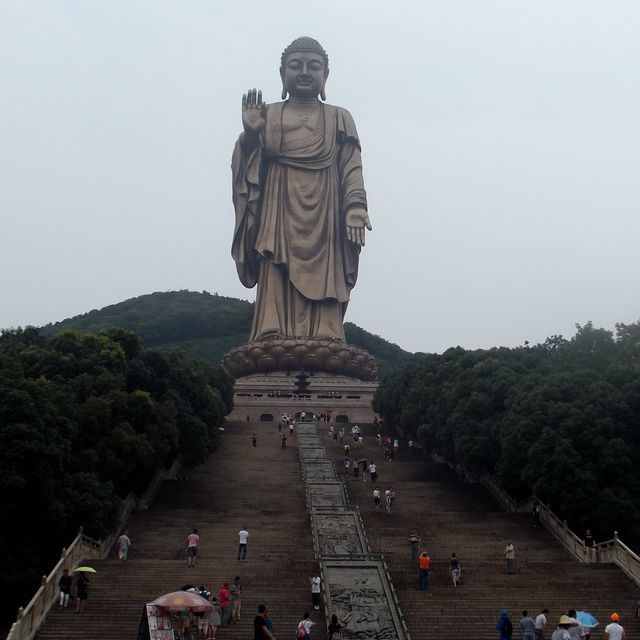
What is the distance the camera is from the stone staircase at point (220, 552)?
38.2ft

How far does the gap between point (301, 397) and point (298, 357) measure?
1.44 meters

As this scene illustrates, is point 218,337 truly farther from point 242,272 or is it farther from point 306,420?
point 306,420

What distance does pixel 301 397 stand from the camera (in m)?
32.6

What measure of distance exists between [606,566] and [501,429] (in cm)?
486

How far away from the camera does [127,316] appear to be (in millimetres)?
64312

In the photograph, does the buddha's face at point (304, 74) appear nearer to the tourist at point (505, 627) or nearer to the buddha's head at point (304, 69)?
the buddha's head at point (304, 69)

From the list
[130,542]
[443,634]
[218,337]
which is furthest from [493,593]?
[218,337]

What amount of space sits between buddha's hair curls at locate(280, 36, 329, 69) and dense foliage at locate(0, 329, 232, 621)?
16.9m

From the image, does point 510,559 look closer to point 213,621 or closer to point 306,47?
point 213,621

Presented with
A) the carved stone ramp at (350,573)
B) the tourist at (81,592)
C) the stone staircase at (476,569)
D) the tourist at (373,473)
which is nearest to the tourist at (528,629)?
the stone staircase at (476,569)

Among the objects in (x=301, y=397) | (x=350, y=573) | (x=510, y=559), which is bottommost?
(x=350, y=573)

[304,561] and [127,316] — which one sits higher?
[127,316]

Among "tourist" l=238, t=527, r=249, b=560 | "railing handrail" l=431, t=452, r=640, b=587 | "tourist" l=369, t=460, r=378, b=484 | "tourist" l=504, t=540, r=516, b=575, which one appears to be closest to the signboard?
"tourist" l=238, t=527, r=249, b=560

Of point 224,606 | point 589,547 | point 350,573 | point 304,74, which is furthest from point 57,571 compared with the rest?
point 304,74
